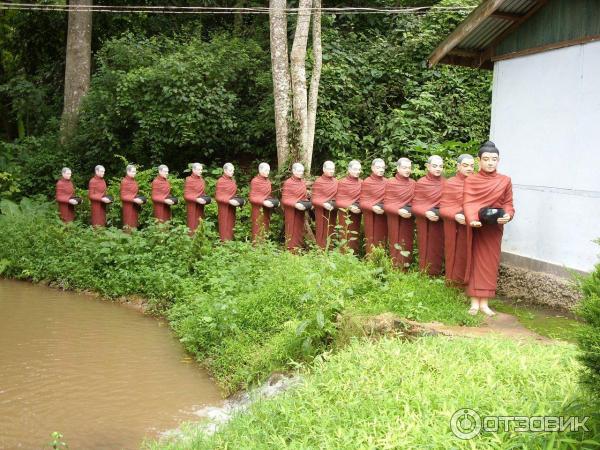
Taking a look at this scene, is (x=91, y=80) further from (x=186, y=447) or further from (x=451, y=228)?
(x=186, y=447)

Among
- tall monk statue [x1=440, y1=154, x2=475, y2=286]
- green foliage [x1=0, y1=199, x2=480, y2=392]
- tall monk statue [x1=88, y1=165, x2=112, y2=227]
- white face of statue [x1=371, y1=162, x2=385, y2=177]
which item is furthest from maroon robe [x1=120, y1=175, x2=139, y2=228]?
tall monk statue [x1=440, y1=154, x2=475, y2=286]

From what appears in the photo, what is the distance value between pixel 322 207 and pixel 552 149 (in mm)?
3785

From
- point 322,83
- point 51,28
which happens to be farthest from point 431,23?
point 51,28

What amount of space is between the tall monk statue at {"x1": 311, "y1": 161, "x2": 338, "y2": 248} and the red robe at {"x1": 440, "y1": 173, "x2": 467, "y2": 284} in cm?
262

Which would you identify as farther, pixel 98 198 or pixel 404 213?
pixel 98 198

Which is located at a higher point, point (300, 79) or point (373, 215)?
point (300, 79)

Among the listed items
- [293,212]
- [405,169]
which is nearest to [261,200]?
[293,212]

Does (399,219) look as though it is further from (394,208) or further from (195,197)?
(195,197)

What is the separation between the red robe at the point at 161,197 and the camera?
1252 centimetres

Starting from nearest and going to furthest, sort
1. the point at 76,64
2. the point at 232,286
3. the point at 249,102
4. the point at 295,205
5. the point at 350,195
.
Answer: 1. the point at 232,286
2. the point at 350,195
3. the point at 295,205
4. the point at 249,102
5. the point at 76,64

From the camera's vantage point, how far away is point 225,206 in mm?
11758

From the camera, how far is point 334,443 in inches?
159

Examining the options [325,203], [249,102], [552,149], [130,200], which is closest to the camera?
[552,149]

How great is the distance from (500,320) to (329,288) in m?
1.90
